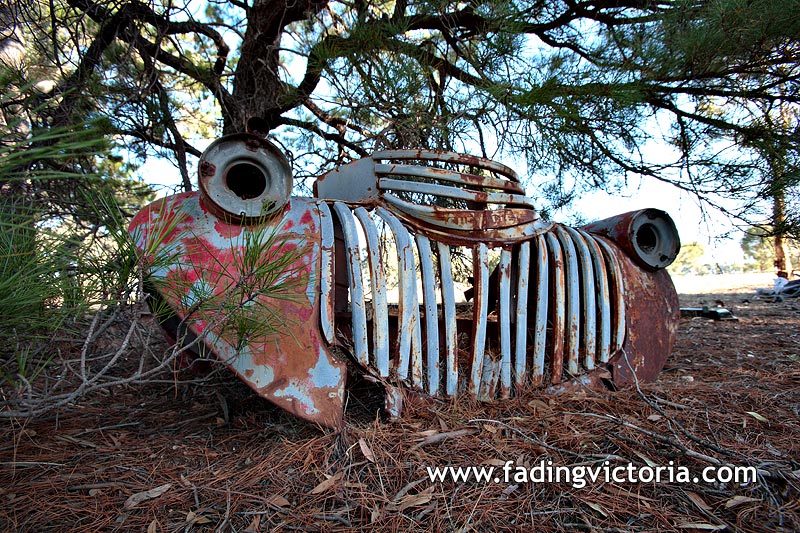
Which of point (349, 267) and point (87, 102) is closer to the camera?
point (349, 267)

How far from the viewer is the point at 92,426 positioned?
5.66 feet

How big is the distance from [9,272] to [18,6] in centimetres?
176

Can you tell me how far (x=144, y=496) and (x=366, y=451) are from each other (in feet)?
2.03

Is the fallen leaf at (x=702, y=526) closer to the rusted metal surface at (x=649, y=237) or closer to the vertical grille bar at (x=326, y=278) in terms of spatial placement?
the vertical grille bar at (x=326, y=278)

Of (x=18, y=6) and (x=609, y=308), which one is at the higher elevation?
(x=18, y=6)

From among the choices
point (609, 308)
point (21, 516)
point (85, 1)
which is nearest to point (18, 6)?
point (85, 1)

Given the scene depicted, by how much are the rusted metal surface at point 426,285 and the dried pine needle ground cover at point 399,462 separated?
6.2 inches

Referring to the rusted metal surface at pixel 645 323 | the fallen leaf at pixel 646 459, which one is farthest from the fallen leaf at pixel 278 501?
the rusted metal surface at pixel 645 323

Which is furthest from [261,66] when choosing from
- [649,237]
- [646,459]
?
[646,459]

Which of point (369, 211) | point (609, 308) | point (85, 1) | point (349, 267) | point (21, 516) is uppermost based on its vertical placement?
point (85, 1)

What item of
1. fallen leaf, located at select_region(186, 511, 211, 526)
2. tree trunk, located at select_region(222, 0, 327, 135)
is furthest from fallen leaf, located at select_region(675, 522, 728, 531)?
tree trunk, located at select_region(222, 0, 327, 135)

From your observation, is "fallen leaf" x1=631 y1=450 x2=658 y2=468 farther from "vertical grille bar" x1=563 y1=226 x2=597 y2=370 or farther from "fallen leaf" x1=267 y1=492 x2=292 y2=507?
"fallen leaf" x1=267 y1=492 x2=292 y2=507

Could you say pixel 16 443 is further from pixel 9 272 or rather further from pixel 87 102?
pixel 87 102

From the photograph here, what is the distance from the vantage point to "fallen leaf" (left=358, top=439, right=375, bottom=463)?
1.39m
